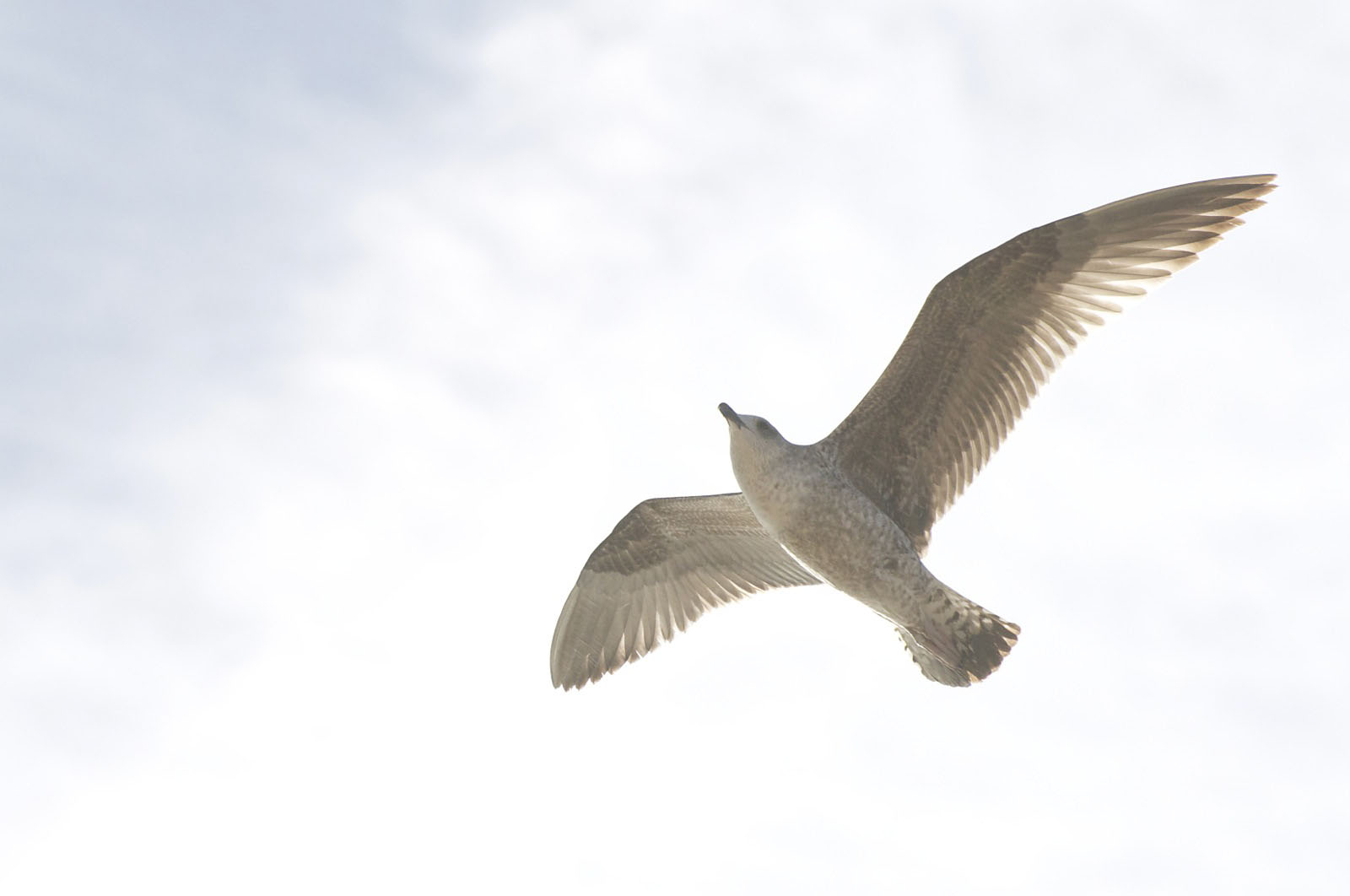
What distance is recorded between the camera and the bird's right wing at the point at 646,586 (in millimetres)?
11273

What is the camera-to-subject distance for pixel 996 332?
9.58m

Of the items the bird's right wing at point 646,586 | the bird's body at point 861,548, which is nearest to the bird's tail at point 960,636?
the bird's body at point 861,548

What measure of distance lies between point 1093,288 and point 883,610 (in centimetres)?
262

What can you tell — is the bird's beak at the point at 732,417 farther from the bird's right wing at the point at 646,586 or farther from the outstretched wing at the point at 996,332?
the bird's right wing at the point at 646,586

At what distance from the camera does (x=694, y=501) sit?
36.0 feet

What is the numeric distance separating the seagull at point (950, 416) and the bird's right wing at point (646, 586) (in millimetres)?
1585

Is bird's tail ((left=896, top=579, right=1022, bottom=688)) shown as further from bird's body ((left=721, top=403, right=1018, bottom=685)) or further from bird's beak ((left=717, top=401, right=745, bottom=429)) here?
bird's beak ((left=717, top=401, right=745, bottom=429))

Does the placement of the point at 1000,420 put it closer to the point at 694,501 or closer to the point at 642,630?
the point at 694,501

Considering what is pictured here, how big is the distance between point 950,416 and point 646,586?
303 centimetres

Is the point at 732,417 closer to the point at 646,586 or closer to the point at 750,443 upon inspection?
the point at 750,443

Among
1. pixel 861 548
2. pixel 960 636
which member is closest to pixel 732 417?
pixel 861 548

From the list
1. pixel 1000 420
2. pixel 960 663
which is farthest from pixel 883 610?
pixel 1000 420

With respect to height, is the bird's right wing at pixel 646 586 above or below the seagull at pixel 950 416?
above

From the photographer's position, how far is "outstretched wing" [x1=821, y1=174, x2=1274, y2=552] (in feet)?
30.9
